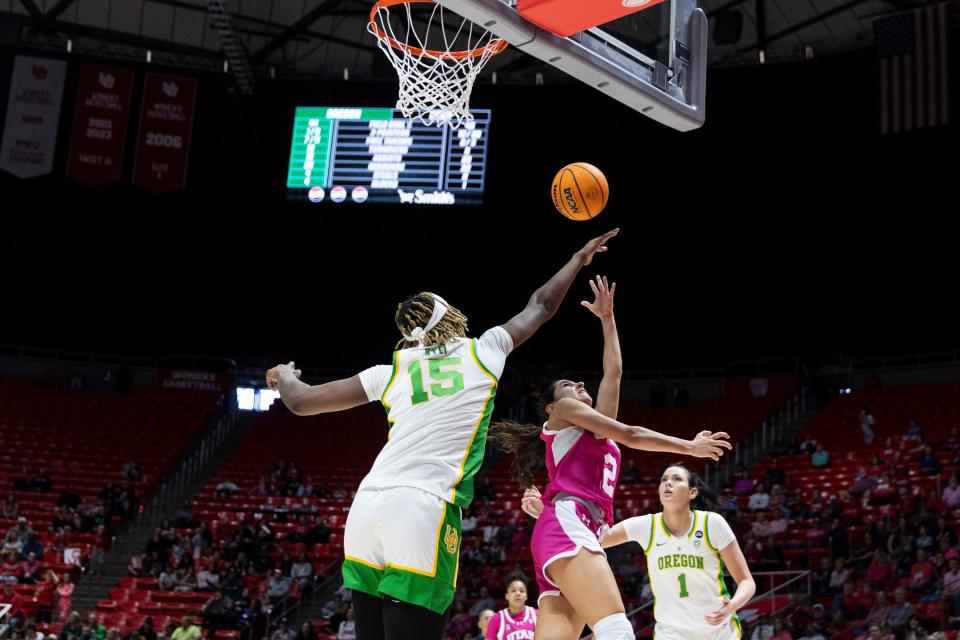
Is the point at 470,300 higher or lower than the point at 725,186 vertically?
lower

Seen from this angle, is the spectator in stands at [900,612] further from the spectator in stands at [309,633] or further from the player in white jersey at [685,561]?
the spectator in stands at [309,633]

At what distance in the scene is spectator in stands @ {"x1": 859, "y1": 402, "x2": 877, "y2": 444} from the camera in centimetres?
1989

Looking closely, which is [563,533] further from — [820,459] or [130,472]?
[130,472]

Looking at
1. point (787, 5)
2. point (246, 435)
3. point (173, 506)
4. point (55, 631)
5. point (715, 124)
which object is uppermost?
point (787, 5)

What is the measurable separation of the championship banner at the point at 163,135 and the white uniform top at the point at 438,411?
2045 centimetres

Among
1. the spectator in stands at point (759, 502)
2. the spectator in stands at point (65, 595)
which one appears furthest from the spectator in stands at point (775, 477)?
the spectator in stands at point (65, 595)

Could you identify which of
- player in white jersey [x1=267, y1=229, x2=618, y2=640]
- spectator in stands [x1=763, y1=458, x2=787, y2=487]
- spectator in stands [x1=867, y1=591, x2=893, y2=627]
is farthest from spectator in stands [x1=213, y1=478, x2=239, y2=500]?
player in white jersey [x1=267, y1=229, x2=618, y2=640]

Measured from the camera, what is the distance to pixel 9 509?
64.3 feet

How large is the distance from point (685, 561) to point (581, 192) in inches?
86.9

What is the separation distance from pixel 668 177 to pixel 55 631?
16151 millimetres

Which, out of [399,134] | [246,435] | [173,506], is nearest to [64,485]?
[173,506]

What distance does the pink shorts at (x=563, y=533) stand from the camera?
5223 millimetres

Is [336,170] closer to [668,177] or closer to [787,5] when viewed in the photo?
[668,177]

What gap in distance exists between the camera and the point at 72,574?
18562 millimetres
